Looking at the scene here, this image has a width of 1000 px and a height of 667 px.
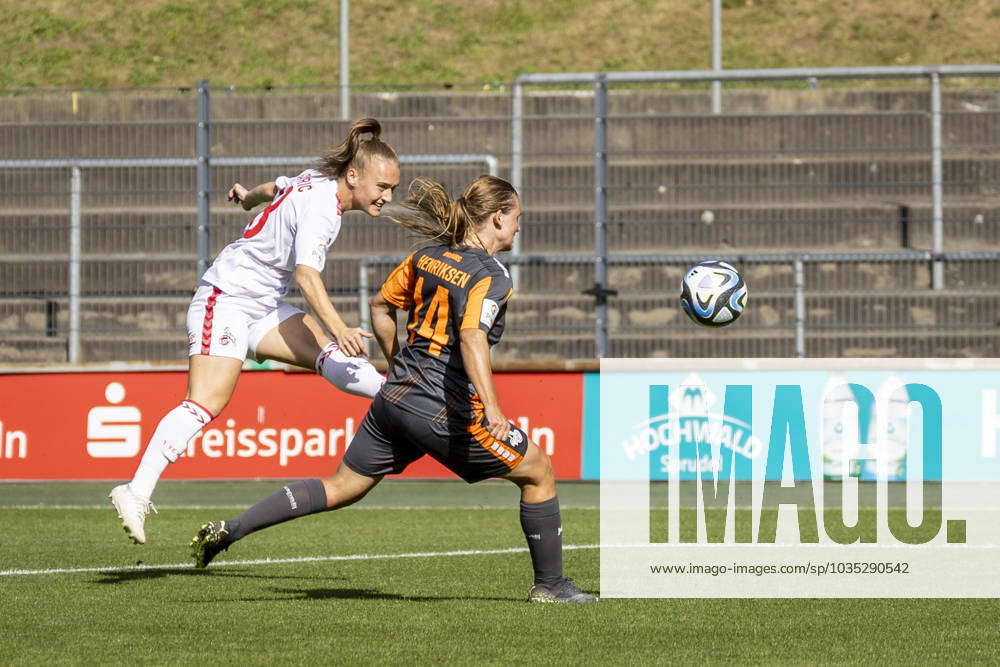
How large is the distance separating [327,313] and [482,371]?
1.27m

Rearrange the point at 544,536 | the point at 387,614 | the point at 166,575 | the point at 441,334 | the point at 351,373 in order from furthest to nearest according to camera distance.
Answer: the point at 351,373
the point at 166,575
the point at 544,536
the point at 441,334
the point at 387,614

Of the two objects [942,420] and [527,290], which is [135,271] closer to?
[527,290]

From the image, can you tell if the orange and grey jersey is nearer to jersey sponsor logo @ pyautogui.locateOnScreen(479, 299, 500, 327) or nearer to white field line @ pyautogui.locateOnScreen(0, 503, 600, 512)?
jersey sponsor logo @ pyautogui.locateOnScreen(479, 299, 500, 327)

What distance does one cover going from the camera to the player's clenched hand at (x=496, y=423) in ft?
19.1

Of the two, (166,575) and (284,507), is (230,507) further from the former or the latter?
(284,507)

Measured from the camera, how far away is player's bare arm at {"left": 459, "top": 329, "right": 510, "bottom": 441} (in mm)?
5812

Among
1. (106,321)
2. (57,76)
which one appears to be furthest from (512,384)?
(57,76)

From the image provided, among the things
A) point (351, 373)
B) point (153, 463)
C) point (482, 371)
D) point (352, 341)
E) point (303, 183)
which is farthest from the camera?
point (351, 373)

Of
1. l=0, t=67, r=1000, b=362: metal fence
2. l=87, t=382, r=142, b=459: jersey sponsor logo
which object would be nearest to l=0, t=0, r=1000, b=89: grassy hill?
l=0, t=67, r=1000, b=362: metal fence

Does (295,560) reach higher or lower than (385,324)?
lower

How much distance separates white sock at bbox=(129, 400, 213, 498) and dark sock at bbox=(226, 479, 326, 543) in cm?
61

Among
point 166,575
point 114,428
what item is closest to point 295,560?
point 166,575

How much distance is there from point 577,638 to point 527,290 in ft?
31.7

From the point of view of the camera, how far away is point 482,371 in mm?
5816
